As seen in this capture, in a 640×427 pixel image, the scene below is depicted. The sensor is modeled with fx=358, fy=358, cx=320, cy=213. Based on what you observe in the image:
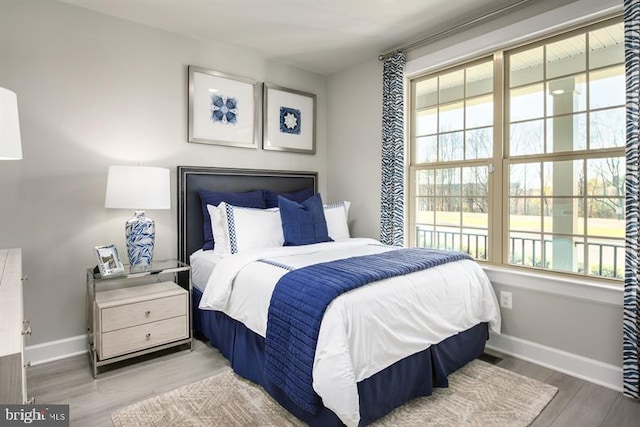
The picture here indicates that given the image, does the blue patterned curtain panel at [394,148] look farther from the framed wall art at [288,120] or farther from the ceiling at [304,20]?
the framed wall art at [288,120]

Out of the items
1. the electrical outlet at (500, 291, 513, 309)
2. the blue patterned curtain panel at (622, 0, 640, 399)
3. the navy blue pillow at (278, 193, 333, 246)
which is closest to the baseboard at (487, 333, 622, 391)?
the blue patterned curtain panel at (622, 0, 640, 399)

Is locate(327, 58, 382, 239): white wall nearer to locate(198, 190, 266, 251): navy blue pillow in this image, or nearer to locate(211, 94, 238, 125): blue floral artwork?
locate(198, 190, 266, 251): navy blue pillow

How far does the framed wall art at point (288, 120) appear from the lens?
12.3 feet

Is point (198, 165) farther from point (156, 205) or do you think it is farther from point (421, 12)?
point (421, 12)

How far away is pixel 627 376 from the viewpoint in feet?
6.82

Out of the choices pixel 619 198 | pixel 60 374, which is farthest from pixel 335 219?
pixel 60 374

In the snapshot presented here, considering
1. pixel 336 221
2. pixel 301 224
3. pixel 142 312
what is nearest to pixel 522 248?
pixel 336 221

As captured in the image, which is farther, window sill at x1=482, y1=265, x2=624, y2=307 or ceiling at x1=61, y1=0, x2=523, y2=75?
ceiling at x1=61, y1=0, x2=523, y2=75

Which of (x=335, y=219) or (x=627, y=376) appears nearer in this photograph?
(x=627, y=376)

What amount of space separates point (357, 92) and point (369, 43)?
59 centimetres

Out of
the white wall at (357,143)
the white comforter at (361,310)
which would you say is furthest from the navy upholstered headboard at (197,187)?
the white wall at (357,143)

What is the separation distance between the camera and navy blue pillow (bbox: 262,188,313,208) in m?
3.58

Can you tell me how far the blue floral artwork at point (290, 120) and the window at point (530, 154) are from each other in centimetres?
127

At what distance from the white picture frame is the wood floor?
0.66 metres
